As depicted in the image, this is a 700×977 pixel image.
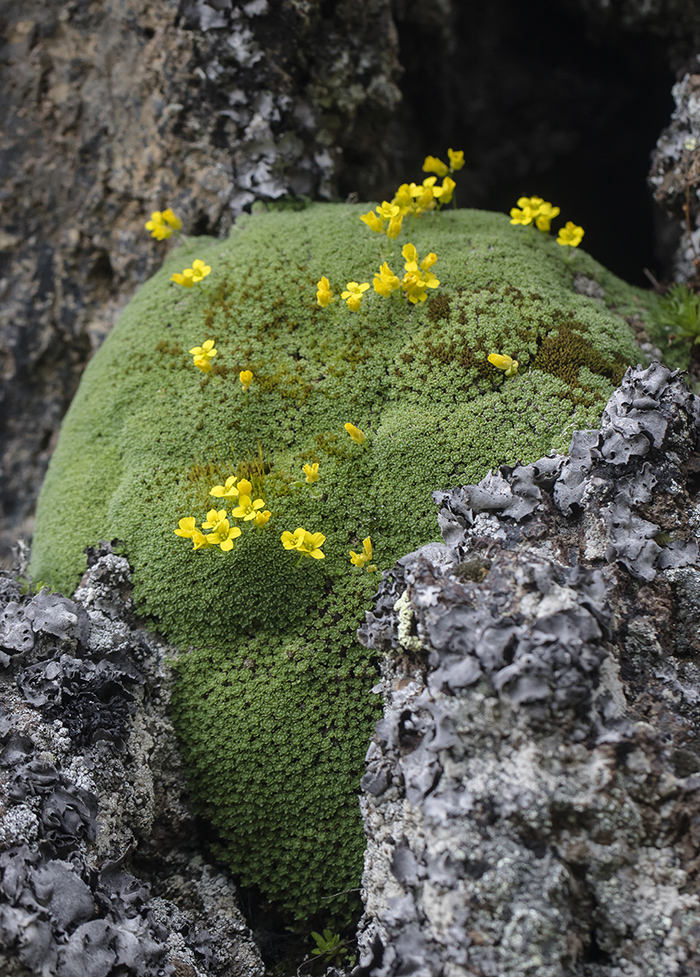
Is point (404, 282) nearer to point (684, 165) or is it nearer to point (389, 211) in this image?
point (389, 211)

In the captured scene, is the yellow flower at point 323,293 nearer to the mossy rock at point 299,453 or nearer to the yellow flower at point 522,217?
the mossy rock at point 299,453

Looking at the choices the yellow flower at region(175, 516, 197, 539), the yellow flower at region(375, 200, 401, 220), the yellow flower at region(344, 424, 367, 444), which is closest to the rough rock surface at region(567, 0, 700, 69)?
the yellow flower at region(375, 200, 401, 220)

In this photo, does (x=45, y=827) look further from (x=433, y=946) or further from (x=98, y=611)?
(x=433, y=946)

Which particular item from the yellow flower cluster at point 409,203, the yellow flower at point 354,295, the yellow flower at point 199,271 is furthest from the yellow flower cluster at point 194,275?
the yellow flower cluster at point 409,203

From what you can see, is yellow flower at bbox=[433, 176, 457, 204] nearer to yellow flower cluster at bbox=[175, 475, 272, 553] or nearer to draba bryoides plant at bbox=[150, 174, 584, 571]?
draba bryoides plant at bbox=[150, 174, 584, 571]

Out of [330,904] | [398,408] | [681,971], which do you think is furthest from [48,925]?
[398,408]
